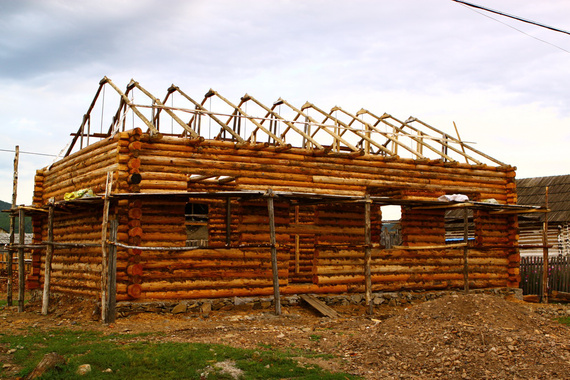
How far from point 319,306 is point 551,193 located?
2009 centimetres

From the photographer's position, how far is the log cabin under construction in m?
15.7

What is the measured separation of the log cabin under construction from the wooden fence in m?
2.29

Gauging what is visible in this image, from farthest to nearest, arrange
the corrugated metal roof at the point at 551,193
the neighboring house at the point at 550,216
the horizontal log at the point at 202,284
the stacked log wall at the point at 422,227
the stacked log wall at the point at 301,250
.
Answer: the corrugated metal roof at the point at 551,193, the neighboring house at the point at 550,216, the stacked log wall at the point at 301,250, the stacked log wall at the point at 422,227, the horizontal log at the point at 202,284

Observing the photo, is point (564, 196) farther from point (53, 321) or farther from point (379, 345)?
point (53, 321)

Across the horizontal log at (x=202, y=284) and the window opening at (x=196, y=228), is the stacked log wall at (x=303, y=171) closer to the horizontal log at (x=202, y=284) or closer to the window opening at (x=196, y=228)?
the horizontal log at (x=202, y=284)

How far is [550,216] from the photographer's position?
29250mm

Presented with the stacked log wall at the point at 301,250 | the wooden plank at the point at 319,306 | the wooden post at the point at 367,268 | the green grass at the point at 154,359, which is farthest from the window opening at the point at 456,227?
the green grass at the point at 154,359

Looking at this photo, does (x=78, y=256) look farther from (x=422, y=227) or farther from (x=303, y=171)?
(x=422, y=227)

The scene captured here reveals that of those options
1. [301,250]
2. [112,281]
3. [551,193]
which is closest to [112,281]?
[112,281]

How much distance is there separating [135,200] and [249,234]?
3525mm

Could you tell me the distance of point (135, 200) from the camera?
15.5 metres

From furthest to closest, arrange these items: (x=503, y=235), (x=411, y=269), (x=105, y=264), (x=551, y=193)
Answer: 1. (x=551, y=193)
2. (x=503, y=235)
3. (x=411, y=269)
4. (x=105, y=264)

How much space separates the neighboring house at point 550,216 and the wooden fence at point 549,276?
205 inches

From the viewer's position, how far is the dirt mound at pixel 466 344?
9531mm
